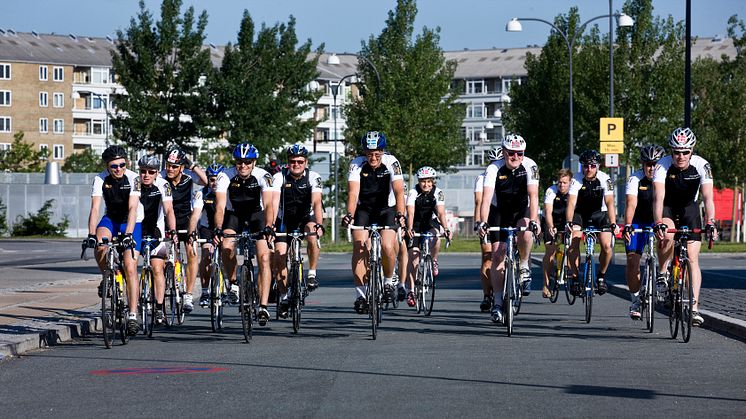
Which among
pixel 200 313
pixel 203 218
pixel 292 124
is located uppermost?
pixel 292 124

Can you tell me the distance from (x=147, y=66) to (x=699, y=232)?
44582 mm

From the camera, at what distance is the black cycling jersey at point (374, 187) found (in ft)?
48.5

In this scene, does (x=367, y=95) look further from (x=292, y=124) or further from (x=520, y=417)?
(x=520, y=417)

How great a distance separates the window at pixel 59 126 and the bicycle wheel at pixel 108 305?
12138cm

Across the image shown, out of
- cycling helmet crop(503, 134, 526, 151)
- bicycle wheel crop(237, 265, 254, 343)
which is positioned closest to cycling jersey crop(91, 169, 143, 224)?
bicycle wheel crop(237, 265, 254, 343)

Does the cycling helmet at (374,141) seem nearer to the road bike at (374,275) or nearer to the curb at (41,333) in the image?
the road bike at (374,275)

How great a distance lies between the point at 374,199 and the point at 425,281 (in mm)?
2742

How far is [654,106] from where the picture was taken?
55312 mm

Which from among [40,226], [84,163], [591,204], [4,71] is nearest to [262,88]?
[40,226]

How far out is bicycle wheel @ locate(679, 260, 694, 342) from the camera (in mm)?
13023

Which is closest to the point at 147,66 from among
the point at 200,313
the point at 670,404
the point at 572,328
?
the point at 200,313

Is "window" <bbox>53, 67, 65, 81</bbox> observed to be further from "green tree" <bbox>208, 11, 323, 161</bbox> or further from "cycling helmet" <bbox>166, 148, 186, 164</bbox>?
"cycling helmet" <bbox>166, 148, 186, 164</bbox>

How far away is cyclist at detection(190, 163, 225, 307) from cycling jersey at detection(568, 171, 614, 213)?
181 inches

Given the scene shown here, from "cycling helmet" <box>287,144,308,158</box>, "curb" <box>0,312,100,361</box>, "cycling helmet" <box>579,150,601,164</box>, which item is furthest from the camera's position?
"cycling helmet" <box>579,150,601,164</box>
